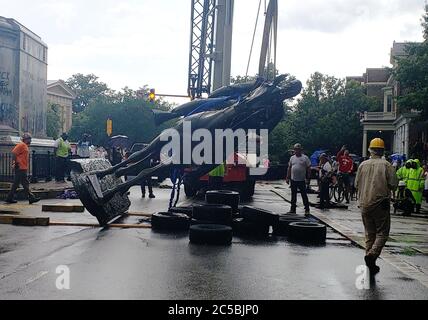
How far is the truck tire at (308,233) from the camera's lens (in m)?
9.91

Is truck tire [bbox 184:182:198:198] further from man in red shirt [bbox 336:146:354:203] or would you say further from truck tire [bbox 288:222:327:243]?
truck tire [bbox 288:222:327:243]

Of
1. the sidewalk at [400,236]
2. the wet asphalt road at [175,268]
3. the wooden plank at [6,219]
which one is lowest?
the sidewalk at [400,236]

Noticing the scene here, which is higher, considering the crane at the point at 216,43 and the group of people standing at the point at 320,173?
the crane at the point at 216,43

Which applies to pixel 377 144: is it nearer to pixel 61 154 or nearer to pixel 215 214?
pixel 215 214

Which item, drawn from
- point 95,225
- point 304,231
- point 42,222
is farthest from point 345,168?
point 42,222

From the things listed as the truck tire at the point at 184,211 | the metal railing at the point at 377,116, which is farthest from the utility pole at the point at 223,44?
the metal railing at the point at 377,116

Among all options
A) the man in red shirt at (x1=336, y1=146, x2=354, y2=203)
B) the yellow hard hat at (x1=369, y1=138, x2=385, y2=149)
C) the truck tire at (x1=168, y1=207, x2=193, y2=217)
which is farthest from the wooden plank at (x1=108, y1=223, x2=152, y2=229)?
the man in red shirt at (x1=336, y1=146, x2=354, y2=203)

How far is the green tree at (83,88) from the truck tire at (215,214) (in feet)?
344

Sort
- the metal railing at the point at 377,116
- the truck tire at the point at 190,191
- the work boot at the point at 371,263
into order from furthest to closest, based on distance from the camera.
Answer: the metal railing at the point at 377,116
the truck tire at the point at 190,191
the work boot at the point at 371,263

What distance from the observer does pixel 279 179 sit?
38.9 m

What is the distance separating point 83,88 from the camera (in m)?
116

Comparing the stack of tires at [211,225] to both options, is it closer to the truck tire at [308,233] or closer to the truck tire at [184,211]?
the truck tire at [184,211]

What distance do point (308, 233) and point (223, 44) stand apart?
1379cm

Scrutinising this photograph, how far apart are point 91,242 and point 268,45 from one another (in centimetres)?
758
